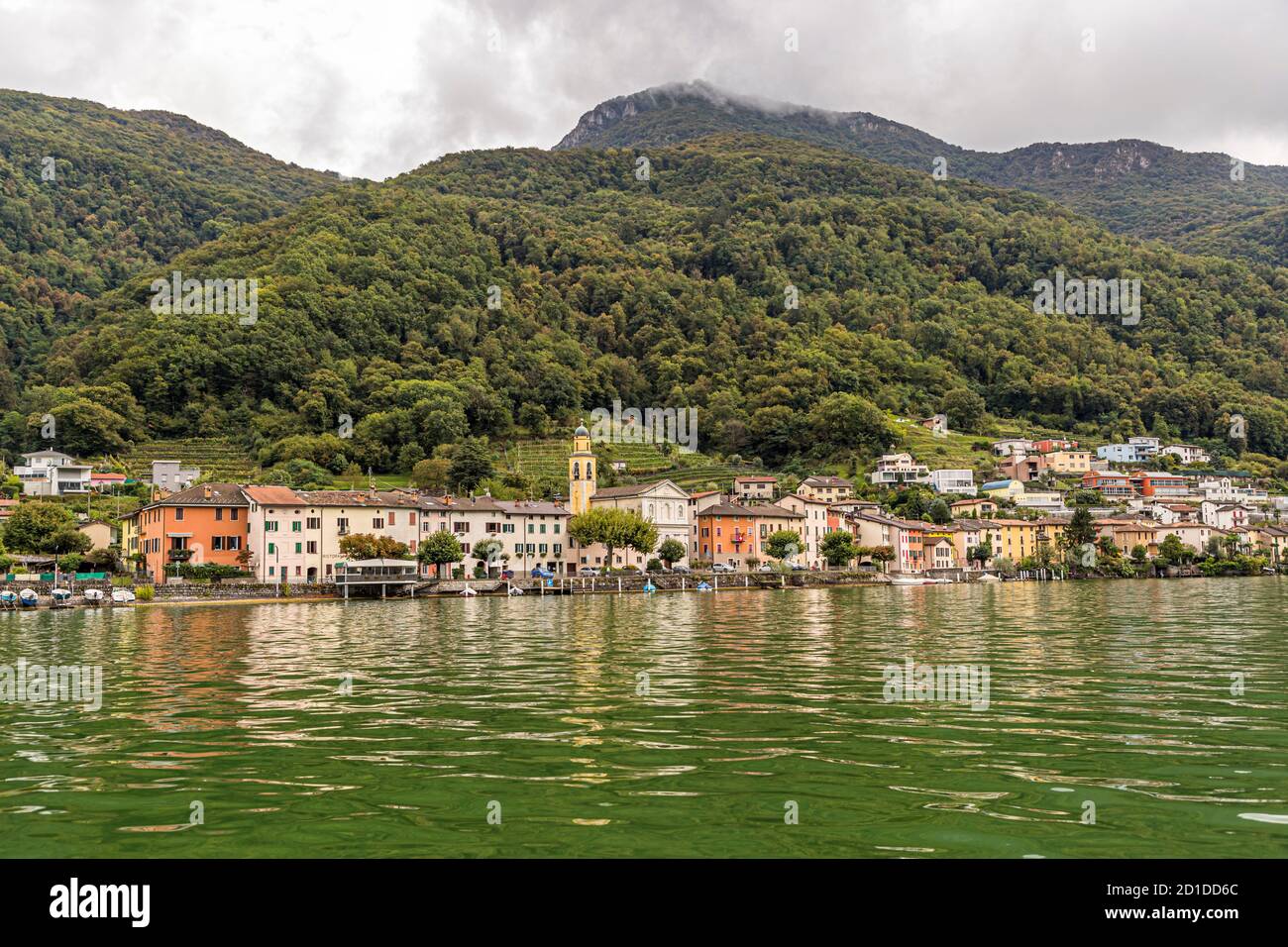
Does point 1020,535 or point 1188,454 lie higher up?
point 1188,454

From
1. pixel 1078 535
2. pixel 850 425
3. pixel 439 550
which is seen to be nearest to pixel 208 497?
pixel 439 550

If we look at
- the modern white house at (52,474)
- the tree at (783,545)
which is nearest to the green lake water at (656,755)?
the tree at (783,545)

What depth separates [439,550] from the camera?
87250 millimetres

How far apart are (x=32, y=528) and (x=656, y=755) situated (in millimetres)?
84351

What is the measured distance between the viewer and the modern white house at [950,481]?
147m

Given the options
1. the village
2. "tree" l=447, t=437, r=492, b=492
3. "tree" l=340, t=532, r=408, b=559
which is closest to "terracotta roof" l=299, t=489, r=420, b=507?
the village

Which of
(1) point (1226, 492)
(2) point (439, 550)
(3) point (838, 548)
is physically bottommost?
(3) point (838, 548)

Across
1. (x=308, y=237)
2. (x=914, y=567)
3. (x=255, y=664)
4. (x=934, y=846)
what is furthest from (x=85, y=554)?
(x=308, y=237)

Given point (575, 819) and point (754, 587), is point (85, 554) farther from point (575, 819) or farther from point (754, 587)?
point (575, 819)

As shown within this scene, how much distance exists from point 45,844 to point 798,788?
7658mm

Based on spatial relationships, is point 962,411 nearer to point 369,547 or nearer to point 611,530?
point 611,530

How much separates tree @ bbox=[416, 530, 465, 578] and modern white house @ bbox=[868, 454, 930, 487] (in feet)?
245

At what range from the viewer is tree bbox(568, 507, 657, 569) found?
9625 cm

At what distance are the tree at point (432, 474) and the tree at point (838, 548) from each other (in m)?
41.7
